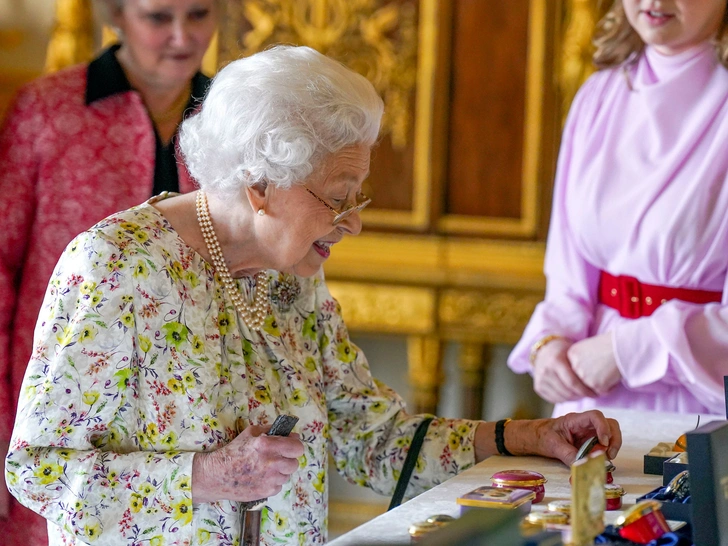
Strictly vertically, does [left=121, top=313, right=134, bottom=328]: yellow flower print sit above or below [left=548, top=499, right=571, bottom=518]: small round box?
A: above

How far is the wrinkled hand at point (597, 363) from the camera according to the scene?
2.09 m

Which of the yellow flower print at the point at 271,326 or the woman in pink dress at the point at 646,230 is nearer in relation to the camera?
the yellow flower print at the point at 271,326

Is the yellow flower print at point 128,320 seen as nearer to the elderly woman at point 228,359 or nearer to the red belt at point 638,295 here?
the elderly woman at point 228,359

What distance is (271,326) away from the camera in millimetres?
1767

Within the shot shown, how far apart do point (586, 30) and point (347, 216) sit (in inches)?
93.3

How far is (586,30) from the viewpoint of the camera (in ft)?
12.5

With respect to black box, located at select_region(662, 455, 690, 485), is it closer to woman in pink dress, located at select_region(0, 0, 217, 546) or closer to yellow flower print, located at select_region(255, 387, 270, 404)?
yellow flower print, located at select_region(255, 387, 270, 404)

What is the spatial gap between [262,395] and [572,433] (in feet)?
1.58

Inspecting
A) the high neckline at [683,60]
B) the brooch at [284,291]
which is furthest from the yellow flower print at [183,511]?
the high neckline at [683,60]

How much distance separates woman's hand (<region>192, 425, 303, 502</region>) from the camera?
1459 millimetres

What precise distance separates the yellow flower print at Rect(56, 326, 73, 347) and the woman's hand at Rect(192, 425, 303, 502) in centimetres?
23

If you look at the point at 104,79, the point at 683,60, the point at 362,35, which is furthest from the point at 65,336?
the point at 362,35

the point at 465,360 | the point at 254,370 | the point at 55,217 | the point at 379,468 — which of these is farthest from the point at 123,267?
the point at 465,360

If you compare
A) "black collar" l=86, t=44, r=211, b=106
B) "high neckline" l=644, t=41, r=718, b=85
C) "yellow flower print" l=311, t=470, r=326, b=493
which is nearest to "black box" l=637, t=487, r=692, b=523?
"yellow flower print" l=311, t=470, r=326, b=493
